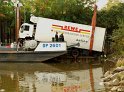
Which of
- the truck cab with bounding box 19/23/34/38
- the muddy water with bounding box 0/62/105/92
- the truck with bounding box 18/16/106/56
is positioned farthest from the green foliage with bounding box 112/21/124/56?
the truck cab with bounding box 19/23/34/38

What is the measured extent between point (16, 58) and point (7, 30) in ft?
26.9

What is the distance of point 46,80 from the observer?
20.6 metres

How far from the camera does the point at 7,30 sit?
38.3 metres

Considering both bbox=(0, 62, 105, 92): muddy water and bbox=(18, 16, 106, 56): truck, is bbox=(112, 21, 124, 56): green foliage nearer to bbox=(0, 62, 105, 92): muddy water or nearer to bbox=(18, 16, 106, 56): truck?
bbox=(18, 16, 106, 56): truck

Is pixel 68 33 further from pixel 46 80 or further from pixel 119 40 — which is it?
pixel 46 80

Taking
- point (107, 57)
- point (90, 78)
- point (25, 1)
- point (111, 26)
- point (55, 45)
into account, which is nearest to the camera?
point (90, 78)

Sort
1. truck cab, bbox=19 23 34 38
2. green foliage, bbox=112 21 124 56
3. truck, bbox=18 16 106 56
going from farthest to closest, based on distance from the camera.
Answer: truck cab, bbox=19 23 34 38
truck, bbox=18 16 106 56
green foliage, bbox=112 21 124 56

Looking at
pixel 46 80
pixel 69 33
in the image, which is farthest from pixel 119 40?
pixel 46 80

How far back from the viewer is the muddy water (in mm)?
17578

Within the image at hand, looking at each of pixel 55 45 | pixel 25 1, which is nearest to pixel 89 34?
pixel 55 45

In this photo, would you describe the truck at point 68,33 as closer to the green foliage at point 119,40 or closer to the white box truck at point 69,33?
the white box truck at point 69,33

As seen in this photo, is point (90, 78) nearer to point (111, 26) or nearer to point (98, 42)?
point (98, 42)

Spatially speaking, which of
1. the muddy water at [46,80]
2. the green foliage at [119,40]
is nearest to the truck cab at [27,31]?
the muddy water at [46,80]

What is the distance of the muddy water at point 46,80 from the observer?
1758cm
